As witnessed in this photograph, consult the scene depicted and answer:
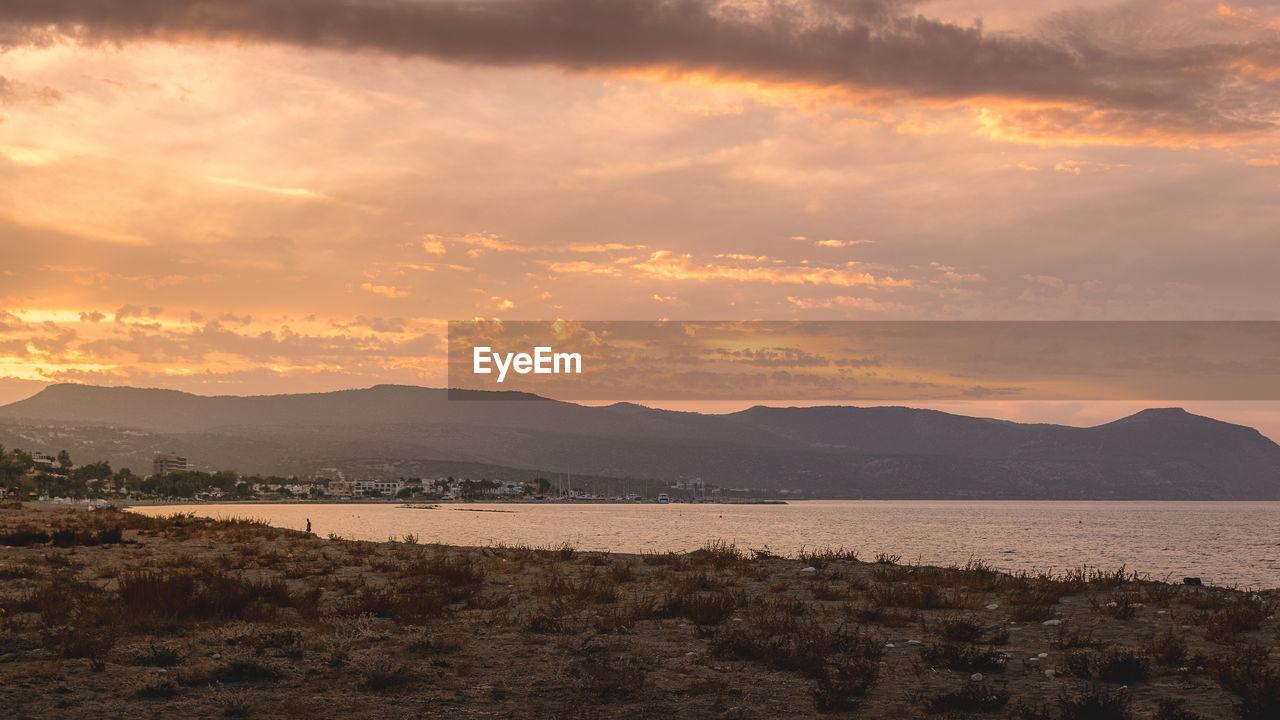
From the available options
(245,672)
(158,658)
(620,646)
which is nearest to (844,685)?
(620,646)

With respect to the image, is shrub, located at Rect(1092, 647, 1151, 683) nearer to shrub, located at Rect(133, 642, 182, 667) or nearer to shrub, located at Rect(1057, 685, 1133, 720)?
shrub, located at Rect(1057, 685, 1133, 720)

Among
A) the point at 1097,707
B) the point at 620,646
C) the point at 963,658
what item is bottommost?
the point at 620,646

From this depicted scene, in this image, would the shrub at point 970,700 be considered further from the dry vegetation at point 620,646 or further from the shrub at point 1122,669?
the shrub at point 1122,669

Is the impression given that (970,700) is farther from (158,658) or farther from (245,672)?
(158,658)

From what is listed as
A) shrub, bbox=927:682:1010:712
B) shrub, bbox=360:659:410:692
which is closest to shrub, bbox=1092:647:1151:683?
shrub, bbox=927:682:1010:712

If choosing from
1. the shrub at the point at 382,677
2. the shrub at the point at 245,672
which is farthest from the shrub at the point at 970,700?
the shrub at the point at 245,672

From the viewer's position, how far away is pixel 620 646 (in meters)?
13.4

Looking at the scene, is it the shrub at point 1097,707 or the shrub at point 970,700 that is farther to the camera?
the shrub at point 970,700

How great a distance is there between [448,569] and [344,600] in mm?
4372

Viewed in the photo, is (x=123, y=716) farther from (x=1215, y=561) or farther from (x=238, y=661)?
(x=1215, y=561)

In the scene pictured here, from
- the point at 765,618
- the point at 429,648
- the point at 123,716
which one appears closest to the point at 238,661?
the point at 123,716

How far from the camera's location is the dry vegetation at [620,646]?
10312 millimetres

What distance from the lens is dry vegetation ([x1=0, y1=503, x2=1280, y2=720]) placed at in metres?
10.3

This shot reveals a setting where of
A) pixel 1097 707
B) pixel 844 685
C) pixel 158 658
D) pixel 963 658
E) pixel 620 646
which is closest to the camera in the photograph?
pixel 1097 707
